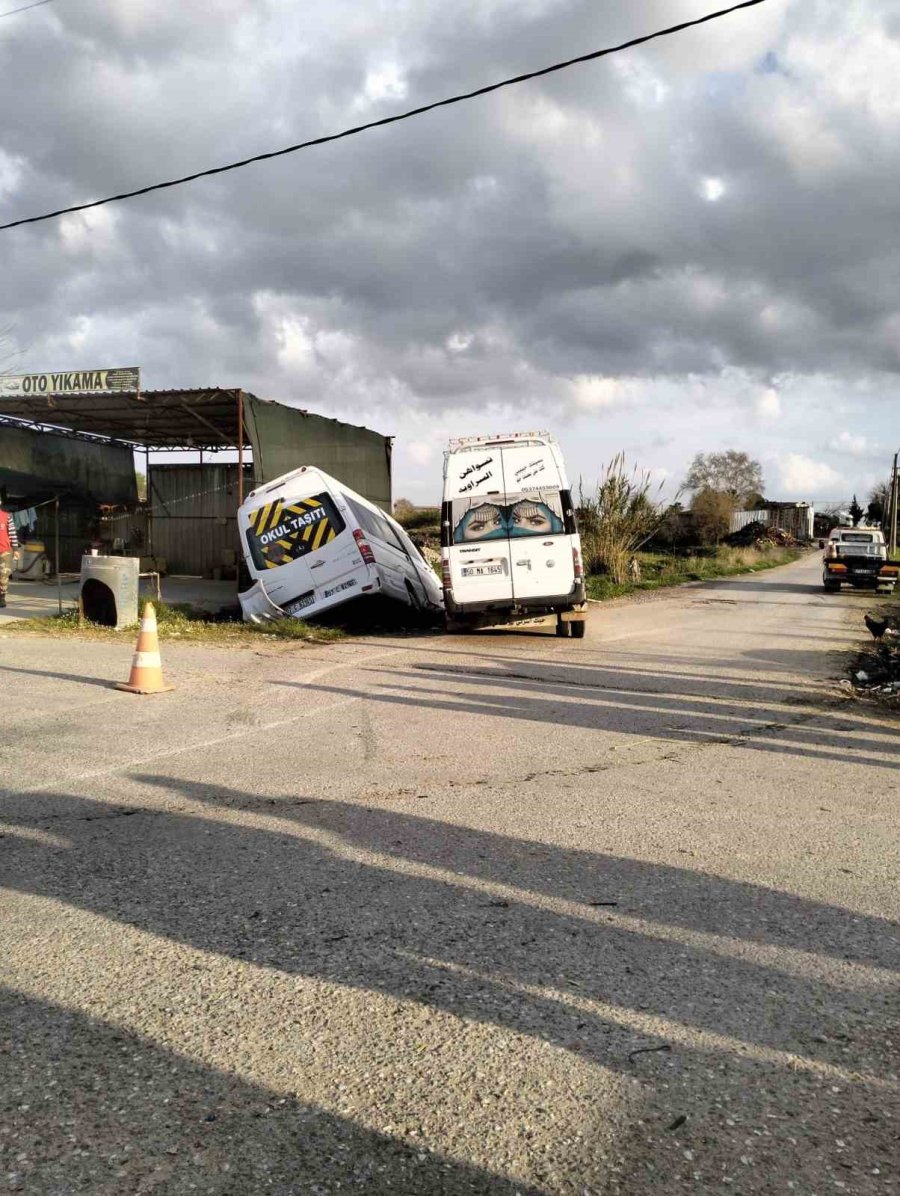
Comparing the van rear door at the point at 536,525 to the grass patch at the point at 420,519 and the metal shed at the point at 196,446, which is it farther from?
the grass patch at the point at 420,519

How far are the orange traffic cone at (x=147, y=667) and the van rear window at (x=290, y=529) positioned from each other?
561 cm

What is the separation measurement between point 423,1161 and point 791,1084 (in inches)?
44.7

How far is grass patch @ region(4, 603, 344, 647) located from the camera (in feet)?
44.7

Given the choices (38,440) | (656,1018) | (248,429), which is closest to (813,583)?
(248,429)

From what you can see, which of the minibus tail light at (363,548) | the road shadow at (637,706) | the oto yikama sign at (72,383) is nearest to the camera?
the road shadow at (637,706)

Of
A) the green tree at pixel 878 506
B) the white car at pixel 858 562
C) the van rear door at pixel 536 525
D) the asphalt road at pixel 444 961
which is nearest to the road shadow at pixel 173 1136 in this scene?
the asphalt road at pixel 444 961

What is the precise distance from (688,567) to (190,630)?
98.4ft

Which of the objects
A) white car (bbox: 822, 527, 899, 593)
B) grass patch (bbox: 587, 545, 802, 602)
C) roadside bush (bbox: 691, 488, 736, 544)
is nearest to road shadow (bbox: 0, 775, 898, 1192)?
grass patch (bbox: 587, 545, 802, 602)

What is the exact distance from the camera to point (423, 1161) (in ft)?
7.55

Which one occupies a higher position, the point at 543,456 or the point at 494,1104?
the point at 543,456

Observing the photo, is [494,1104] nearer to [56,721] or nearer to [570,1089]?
[570,1089]

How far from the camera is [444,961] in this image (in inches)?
133

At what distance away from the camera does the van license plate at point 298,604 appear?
14.9 metres

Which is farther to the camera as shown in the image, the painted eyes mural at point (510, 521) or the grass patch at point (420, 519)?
the grass patch at point (420, 519)
